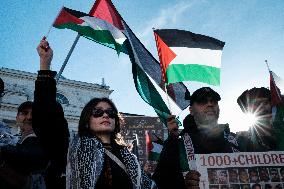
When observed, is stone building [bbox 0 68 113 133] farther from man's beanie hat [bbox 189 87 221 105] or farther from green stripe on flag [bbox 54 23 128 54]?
man's beanie hat [bbox 189 87 221 105]

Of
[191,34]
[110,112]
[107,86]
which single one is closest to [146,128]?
[107,86]

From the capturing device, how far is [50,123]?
112 inches

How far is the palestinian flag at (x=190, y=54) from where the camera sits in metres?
5.25

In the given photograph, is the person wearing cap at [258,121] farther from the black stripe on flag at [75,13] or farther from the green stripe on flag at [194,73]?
the black stripe on flag at [75,13]

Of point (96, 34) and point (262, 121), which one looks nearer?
point (262, 121)

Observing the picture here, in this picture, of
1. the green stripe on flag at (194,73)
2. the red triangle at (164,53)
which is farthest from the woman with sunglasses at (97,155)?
the green stripe on flag at (194,73)

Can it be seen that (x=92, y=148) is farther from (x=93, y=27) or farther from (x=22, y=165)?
(x=93, y=27)

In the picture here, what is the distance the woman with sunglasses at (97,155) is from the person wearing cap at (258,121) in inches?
54.4

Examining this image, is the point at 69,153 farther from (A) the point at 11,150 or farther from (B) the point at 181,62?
(B) the point at 181,62

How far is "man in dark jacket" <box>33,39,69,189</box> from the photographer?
2.81 m

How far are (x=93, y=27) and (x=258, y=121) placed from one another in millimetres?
2952

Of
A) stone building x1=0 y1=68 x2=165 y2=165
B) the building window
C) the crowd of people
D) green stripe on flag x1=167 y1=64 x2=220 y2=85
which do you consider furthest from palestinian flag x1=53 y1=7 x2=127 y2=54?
the building window

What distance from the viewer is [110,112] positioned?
11.4ft

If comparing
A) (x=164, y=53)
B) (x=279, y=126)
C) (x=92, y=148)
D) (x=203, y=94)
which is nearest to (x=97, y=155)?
(x=92, y=148)
